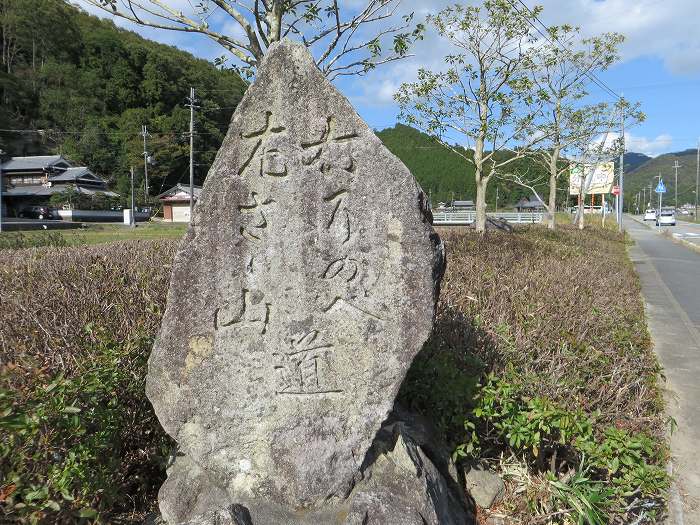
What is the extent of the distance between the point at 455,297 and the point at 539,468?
2207 millimetres

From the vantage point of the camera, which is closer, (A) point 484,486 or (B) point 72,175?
(A) point 484,486

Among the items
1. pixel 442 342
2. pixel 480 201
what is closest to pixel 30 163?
pixel 480 201

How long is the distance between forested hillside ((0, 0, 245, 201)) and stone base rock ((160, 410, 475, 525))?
154 feet

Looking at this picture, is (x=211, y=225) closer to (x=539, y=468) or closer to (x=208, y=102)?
(x=539, y=468)

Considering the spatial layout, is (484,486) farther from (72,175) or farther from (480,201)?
(72,175)

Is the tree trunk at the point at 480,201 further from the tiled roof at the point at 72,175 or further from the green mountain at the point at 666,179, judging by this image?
the green mountain at the point at 666,179

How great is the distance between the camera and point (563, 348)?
3896mm

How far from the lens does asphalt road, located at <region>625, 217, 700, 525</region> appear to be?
3.18m

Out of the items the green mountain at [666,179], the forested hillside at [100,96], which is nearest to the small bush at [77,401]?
the forested hillside at [100,96]

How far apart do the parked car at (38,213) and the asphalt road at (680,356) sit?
123 ft

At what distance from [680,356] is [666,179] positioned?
139 meters

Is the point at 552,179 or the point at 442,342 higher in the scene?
the point at 552,179

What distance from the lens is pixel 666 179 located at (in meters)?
122

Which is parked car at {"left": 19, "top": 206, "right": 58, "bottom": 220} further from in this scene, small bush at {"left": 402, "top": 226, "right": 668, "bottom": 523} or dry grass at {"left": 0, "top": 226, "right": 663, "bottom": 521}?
small bush at {"left": 402, "top": 226, "right": 668, "bottom": 523}
